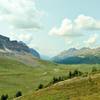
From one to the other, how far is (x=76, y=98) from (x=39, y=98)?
16555mm

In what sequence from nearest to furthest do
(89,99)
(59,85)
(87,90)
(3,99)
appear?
(89,99) → (87,90) → (59,85) → (3,99)

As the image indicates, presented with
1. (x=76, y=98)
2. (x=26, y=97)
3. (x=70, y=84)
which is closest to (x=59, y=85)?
(x=70, y=84)

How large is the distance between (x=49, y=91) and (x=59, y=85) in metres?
7.97

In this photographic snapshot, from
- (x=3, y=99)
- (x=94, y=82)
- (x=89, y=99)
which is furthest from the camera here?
(x=3, y=99)

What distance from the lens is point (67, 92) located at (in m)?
111

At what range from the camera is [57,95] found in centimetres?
11019

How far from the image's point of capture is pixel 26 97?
4712 inches

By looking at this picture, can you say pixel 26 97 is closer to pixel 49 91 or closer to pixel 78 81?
pixel 49 91

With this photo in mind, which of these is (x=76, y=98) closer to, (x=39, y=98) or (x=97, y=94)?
(x=97, y=94)

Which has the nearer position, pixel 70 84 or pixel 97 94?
pixel 97 94

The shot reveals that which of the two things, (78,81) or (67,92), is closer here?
(67,92)

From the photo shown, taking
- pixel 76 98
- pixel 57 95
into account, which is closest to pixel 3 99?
pixel 57 95

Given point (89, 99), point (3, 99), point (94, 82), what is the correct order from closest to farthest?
point (89, 99) < point (94, 82) < point (3, 99)

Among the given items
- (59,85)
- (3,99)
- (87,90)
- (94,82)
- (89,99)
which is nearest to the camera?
(89,99)
